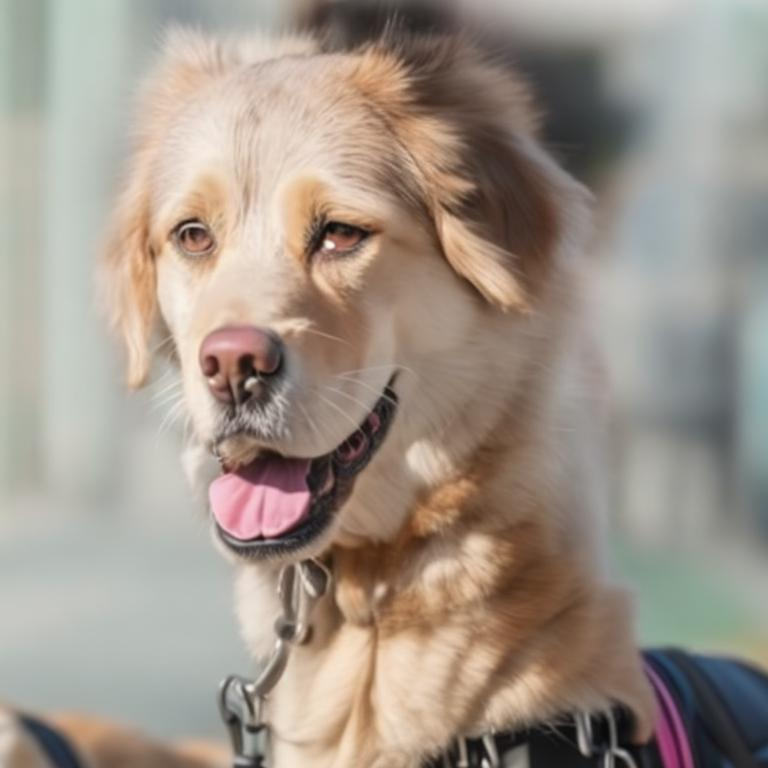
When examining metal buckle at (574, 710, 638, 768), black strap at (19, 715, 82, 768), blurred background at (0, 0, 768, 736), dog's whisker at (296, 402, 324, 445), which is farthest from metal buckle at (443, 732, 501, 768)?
blurred background at (0, 0, 768, 736)

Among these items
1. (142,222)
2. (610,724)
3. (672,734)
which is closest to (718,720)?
(672,734)

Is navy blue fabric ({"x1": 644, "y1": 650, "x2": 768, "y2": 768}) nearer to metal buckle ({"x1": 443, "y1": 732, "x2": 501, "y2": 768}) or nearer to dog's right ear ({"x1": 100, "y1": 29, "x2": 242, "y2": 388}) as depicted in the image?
metal buckle ({"x1": 443, "y1": 732, "x2": 501, "y2": 768})

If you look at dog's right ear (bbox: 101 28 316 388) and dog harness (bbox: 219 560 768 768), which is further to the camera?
dog's right ear (bbox: 101 28 316 388)

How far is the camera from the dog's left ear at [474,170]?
2.59 metres

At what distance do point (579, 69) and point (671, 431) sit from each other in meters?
1.24

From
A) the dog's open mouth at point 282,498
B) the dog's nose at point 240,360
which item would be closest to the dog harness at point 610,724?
the dog's open mouth at point 282,498

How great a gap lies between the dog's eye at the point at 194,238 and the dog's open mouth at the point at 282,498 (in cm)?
32

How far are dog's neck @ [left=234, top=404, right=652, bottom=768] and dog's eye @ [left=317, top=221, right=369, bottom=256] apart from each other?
348 millimetres

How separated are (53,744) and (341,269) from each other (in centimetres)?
124

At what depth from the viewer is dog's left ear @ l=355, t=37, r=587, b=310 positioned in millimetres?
2590

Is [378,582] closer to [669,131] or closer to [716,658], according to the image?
[716,658]

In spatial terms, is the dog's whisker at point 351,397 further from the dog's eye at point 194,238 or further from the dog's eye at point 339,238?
the dog's eye at point 194,238

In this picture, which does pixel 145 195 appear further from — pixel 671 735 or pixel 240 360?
pixel 671 735

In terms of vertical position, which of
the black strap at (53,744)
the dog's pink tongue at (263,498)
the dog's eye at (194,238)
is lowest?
the black strap at (53,744)
